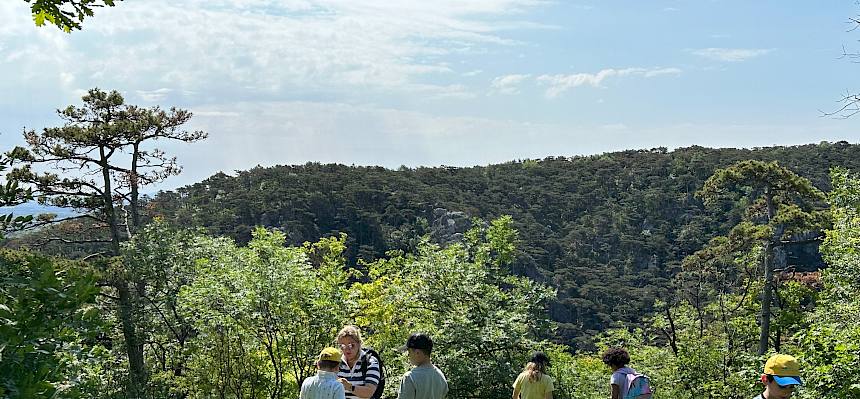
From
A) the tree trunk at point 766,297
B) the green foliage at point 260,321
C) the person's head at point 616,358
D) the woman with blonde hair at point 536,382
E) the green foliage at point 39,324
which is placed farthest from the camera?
the tree trunk at point 766,297

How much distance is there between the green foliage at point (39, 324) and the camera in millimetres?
2387

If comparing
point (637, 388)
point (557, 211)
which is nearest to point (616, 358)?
point (637, 388)

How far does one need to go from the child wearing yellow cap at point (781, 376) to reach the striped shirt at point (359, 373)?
257 centimetres

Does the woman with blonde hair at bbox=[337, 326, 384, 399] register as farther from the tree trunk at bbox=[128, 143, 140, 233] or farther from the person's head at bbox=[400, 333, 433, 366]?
the tree trunk at bbox=[128, 143, 140, 233]

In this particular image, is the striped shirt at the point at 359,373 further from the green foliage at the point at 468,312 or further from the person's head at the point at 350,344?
the green foliage at the point at 468,312

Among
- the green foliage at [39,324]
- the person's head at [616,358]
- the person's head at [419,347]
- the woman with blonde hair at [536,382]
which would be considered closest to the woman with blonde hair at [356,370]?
the person's head at [419,347]

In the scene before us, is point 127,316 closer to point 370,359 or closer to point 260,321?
point 260,321

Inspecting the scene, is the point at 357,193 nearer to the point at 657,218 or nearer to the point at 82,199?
the point at 657,218

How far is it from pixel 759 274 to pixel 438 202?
134 feet

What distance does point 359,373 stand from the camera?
16.8 ft

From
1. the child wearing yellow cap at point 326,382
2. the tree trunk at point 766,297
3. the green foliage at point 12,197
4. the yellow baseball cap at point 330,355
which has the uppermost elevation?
the green foliage at point 12,197

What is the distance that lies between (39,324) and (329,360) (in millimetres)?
2257

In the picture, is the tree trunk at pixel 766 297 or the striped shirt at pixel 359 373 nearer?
the striped shirt at pixel 359 373

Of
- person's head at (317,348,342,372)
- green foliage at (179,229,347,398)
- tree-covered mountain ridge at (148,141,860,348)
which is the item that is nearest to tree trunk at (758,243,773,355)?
green foliage at (179,229,347,398)
